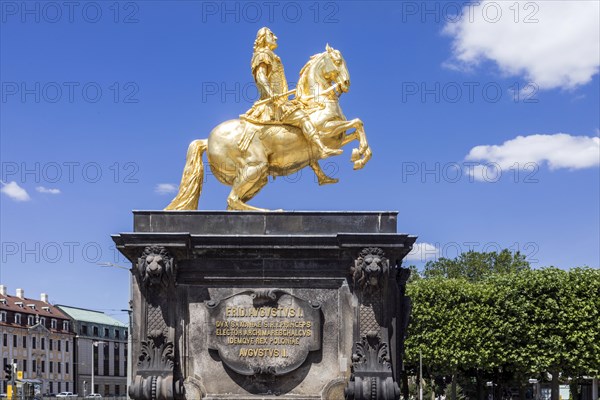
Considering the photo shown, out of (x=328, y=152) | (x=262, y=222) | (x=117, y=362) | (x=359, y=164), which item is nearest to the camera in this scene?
(x=262, y=222)

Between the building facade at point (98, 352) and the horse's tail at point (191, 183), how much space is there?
283 feet

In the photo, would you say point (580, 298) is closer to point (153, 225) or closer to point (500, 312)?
point (500, 312)

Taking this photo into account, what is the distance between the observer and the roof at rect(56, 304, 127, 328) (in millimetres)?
106500

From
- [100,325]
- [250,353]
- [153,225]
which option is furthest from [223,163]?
[100,325]

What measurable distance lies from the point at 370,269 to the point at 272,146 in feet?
13.3

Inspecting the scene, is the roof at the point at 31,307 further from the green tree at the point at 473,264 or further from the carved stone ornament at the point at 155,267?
the carved stone ornament at the point at 155,267

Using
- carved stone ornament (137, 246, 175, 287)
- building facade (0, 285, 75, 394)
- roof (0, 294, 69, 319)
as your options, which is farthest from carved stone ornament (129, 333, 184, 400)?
roof (0, 294, 69, 319)

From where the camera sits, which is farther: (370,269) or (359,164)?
(359,164)

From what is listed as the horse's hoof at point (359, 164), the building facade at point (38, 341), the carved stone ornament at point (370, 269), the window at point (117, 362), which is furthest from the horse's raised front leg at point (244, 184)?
the window at point (117, 362)

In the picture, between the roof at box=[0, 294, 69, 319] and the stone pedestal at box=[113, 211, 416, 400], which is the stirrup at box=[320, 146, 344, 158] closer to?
the stone pedestal at box=[113, 211, 416, 400]

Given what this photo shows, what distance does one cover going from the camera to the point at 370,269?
17.1 metres

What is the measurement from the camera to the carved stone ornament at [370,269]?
1717 centimetres

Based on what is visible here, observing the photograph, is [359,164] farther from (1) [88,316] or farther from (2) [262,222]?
(1) [88,316]

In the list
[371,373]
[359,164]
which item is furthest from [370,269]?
[359,164]
